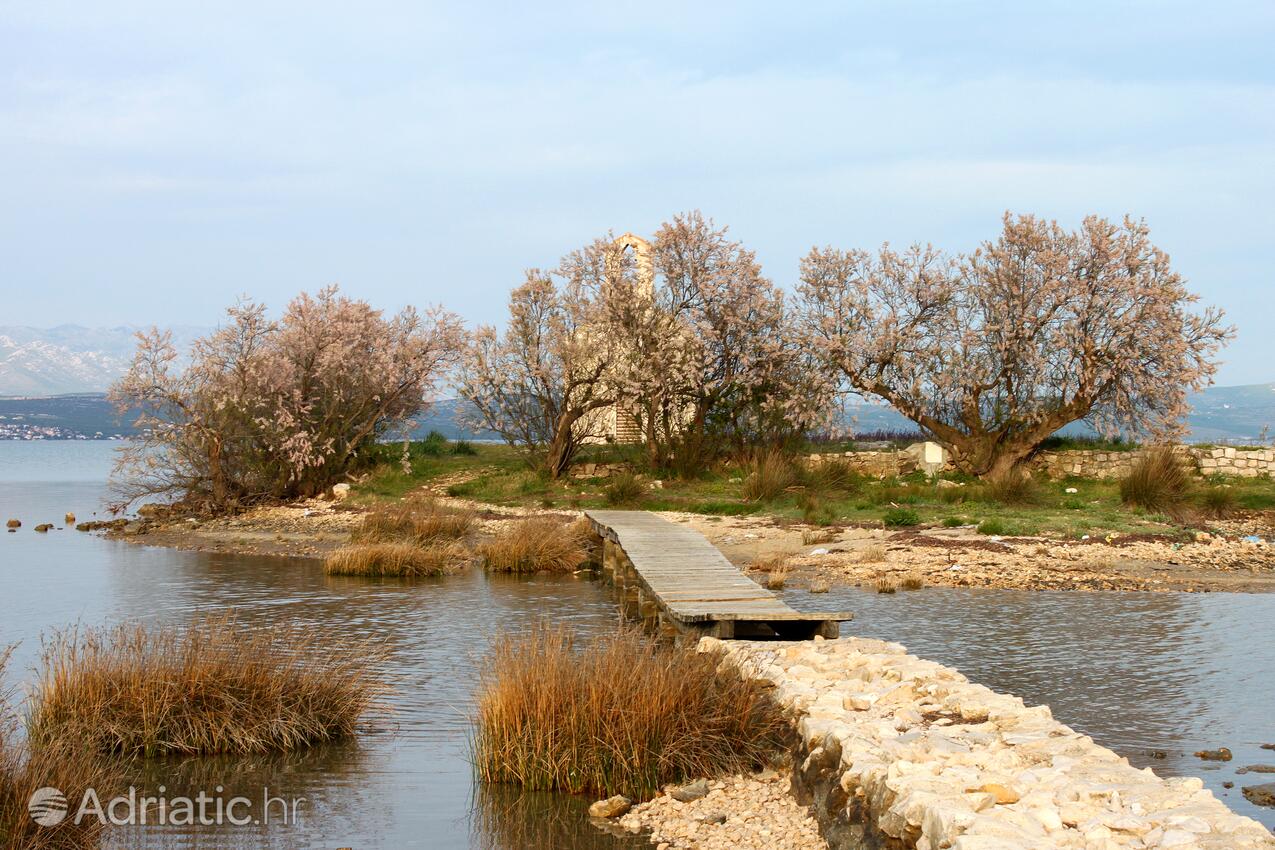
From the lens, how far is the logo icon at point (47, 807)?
585cm

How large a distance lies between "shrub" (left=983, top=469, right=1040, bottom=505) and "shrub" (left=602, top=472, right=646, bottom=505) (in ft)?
22.4

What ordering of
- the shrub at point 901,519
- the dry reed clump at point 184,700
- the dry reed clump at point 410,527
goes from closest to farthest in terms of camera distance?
the dry reed clump at point 184,700
the dry reed clump at point 410,527
the shrub at point 901,519

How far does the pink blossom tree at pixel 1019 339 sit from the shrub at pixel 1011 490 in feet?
6.61

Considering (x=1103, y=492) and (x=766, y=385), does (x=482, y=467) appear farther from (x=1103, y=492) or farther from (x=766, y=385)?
(x=1103, y=492)

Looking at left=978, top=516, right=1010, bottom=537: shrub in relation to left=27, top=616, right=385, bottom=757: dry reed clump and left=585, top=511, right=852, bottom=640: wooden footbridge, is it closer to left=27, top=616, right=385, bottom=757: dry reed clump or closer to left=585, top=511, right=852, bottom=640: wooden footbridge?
left=585, top=511, right=852, bottom=640: wooden footbridge

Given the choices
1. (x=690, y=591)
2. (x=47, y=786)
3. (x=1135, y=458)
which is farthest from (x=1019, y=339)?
(x=47, y=786)

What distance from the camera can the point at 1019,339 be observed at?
86.1 ft

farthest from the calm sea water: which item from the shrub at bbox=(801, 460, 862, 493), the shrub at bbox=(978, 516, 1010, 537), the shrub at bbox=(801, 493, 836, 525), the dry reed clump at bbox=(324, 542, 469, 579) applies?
the shrub at bbox=(801, 460, 862, 493)

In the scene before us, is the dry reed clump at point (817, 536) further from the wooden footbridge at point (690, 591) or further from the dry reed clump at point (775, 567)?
the wooden footbridge at point (690, 591)

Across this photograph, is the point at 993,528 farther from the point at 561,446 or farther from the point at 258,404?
the point at 258,404

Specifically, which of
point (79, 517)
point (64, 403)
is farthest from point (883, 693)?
point (64, 403)

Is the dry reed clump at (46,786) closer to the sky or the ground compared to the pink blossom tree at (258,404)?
closer to the ground

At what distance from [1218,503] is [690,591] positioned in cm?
1372

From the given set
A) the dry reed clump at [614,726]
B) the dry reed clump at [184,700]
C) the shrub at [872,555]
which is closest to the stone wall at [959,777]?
the dry reed clump at [614,726]
